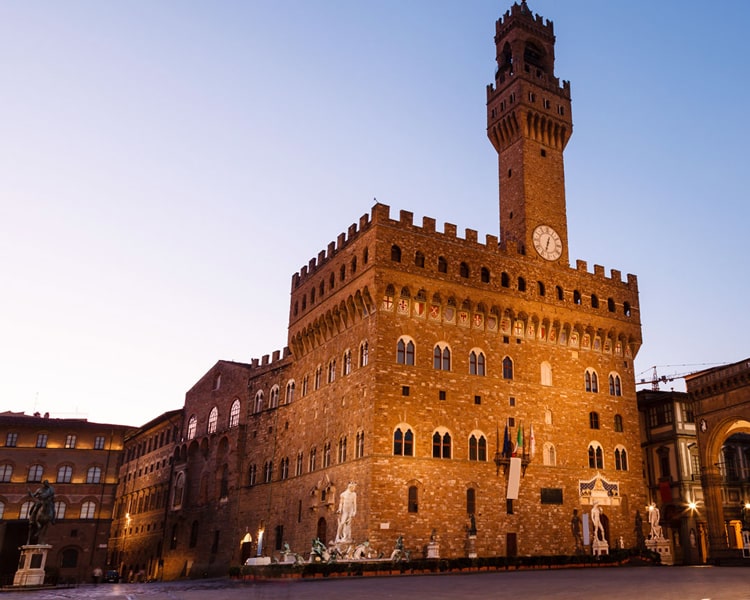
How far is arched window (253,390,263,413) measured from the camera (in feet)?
160

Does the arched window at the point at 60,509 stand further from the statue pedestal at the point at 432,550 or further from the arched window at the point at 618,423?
the arched window at the point at 618,423

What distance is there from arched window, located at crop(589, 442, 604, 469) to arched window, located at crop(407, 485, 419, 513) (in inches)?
464

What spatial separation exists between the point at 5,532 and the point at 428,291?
37740 millimetres

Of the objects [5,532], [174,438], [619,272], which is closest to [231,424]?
[174,438]

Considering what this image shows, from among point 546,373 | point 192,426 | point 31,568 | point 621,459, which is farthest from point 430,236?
point 192,426

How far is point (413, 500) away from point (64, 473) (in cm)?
4188

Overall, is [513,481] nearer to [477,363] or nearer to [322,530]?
[477,363]

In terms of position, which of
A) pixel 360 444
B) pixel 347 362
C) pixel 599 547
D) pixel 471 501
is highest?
pixel 347 362

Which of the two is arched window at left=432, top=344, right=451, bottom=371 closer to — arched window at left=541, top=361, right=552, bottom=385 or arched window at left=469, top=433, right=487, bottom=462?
arched window at left=469, top=433, right=487, bottom=462

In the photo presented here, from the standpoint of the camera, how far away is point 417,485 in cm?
3394

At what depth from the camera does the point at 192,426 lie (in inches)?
2329

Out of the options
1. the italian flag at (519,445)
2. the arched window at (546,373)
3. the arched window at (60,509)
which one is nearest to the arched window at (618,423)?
the arched window at (546,373)

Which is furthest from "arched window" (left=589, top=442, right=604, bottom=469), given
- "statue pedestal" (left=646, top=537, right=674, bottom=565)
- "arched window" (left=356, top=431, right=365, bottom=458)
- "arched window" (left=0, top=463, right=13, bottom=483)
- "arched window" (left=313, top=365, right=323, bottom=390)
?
"arched window" (left=0, top=463, right=13, bottom=483)

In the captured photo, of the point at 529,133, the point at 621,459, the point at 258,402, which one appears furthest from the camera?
the point at 258,402
